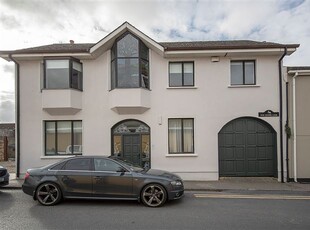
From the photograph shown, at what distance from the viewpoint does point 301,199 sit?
8.05m

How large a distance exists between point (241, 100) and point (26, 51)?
401 inches

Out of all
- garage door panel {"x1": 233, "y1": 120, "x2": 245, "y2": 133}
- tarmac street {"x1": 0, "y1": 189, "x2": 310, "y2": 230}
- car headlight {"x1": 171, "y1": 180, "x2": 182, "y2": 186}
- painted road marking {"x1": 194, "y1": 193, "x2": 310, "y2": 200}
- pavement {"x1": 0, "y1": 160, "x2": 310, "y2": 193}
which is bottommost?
pavement {"x1": 0, "y1": 160, "x2": 310, "y2": 193}

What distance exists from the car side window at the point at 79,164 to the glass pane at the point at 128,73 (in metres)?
4.69

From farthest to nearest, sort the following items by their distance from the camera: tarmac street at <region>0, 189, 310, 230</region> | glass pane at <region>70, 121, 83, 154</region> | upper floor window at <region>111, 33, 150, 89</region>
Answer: glass pane at <region>70, 121, 83, 154</region>
upper floor window at <region>111, 33, 150, 89</region>
tarmac street at <region>0, 189, 310, 230</region>

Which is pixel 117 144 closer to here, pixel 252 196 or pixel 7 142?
pixel 252 196

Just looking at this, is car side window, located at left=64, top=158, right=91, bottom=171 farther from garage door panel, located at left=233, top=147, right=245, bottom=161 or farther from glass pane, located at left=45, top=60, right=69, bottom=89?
garage door panel, located at left=233, top=147, right=245, bottom=161

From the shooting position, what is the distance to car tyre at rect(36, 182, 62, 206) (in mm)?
7133

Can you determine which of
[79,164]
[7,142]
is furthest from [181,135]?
[7,142]

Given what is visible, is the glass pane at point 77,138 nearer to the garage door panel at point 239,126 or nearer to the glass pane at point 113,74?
the glass pane at point 113,74

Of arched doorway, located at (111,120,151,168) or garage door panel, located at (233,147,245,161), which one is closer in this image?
garage door panel, located at (233,147,245,161)

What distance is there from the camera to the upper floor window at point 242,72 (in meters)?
11.7

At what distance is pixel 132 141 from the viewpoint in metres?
11.7

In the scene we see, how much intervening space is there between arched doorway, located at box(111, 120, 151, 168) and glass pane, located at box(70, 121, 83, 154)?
5.33ft

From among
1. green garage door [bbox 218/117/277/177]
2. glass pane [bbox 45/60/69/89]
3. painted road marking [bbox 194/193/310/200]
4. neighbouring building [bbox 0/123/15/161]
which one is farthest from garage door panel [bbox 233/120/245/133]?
neighbouring building [bbox 0/123/15/161]
